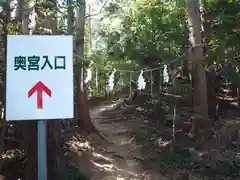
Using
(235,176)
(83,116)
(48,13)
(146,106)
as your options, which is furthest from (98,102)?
(48,13)

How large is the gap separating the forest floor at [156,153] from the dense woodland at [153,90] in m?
0.03

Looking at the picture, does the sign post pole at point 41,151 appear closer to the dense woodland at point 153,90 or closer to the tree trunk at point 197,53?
the dense woodland at point 153,90

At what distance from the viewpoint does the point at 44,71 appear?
3262 millimetres

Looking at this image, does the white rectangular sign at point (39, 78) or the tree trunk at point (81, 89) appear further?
the tree trunk at point (81, 89)

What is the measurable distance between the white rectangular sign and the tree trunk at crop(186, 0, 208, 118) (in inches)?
283

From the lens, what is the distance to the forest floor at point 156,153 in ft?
28.7

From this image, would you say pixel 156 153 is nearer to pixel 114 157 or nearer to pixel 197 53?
pixel 114 157

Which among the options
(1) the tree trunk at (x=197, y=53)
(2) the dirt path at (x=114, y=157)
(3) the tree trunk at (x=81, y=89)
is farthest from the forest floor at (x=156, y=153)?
(1) the tree trunk at (x=197, y=53)

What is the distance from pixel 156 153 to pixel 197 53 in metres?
3.48

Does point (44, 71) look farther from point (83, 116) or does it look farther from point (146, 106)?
point (146, 106)

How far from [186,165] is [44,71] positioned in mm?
7093

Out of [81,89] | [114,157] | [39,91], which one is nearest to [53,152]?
[114,157]

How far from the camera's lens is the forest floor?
8742mm

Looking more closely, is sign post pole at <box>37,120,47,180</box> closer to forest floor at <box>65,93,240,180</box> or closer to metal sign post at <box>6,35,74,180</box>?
metal sign post at <box>6,35,74,180</box>
